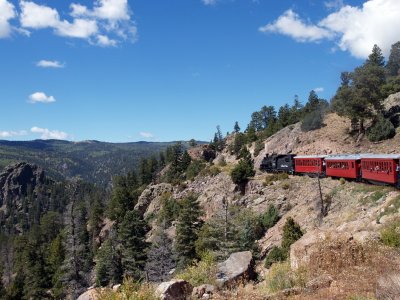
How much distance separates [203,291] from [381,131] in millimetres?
51293

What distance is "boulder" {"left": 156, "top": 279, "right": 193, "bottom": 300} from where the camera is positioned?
34.2ft

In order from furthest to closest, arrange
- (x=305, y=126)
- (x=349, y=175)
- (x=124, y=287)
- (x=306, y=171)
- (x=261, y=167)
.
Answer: (x=305, y=126) → (x=261, y=167) → (x=306, y=171) → (x=349, y=175) → (x=124, y=287)

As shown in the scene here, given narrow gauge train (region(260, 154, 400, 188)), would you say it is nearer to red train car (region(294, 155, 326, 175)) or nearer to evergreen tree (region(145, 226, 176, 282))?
red train car (region(294, 155, 326, 175))

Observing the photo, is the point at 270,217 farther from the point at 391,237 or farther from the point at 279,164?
the point at 391,237

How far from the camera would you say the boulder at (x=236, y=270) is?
12793 millimetres

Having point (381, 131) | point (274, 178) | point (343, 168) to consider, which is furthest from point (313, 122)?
point (343, 168)

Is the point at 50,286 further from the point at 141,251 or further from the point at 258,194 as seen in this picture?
the point at 258,194

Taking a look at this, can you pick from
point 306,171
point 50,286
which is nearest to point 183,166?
point 50,286

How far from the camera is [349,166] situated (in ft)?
121

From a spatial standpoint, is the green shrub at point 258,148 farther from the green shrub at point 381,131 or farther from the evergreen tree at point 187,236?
the evergreen tree at point 187,236

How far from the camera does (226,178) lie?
61.3 meters

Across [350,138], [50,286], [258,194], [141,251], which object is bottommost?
[50,286]

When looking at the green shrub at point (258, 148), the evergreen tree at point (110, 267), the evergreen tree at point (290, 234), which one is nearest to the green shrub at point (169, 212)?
the evergreen tree at point (110, 267)

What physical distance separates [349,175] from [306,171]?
11722 millimetres
